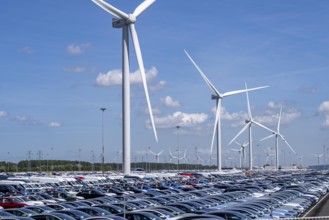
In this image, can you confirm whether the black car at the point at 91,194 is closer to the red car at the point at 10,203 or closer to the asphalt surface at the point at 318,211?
the red car at the point at 10,203

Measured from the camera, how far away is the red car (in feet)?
146

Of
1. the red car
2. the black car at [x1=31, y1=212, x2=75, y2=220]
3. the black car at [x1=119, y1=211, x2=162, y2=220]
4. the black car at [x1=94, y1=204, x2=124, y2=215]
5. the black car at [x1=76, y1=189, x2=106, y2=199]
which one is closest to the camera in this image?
the black car at [x1=31, y1=212, x2=75, y2=220]

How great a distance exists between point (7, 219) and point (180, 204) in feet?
52.9

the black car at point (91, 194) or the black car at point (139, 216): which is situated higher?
the black car at point (139, 216)

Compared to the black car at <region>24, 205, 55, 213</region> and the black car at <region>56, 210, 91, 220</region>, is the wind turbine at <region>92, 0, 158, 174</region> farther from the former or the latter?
the black car at <region>56, 210, 91, 220</region>

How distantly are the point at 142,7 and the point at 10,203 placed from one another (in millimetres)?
45717

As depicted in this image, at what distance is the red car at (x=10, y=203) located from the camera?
44.4 m

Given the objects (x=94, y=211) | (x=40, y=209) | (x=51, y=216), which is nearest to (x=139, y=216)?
(x=51, y=216)

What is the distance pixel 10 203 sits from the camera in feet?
148

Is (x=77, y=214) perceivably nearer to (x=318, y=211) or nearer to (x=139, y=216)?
(x=139, y=216)

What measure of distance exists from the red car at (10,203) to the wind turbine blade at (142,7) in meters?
43.8

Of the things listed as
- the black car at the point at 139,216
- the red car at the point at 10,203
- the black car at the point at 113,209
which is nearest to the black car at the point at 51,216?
the black car at the point at 139,216

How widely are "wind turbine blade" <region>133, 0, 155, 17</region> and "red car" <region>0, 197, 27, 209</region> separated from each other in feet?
144

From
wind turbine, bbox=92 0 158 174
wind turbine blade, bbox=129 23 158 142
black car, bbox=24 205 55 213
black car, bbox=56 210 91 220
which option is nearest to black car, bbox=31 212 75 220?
black car, bbox=56 210 91 220
